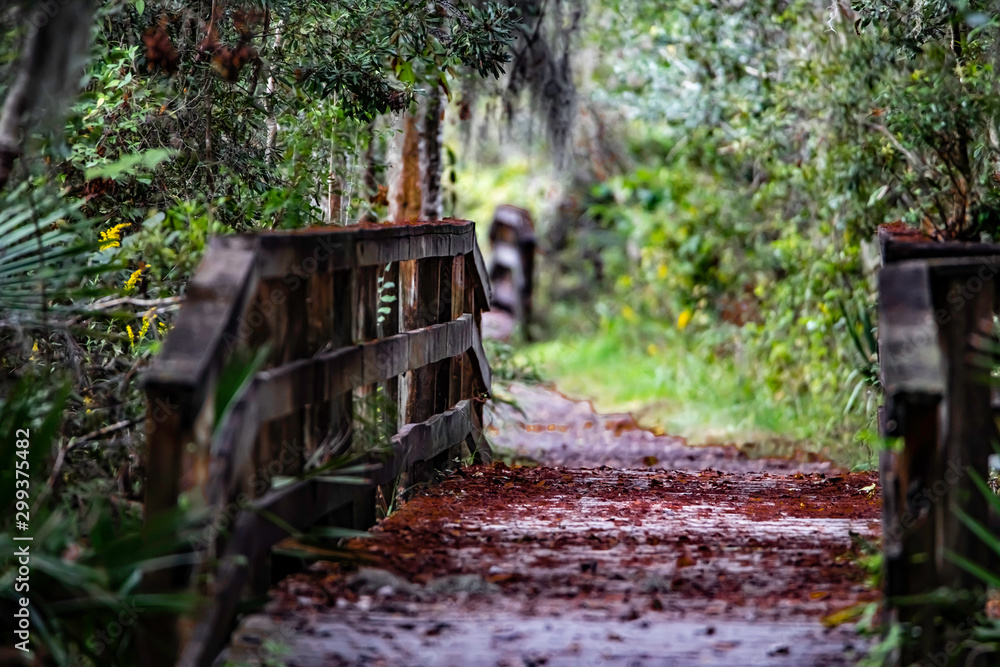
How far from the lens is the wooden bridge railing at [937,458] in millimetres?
3270

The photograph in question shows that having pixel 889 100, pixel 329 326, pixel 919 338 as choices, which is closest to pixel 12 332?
pixel 329 326

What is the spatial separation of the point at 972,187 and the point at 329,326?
4.14m

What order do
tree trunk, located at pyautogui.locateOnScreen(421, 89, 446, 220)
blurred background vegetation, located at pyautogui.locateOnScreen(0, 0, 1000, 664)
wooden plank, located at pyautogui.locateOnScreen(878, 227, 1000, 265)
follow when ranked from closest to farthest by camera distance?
wooden plank, located at pyautogui.locateOnScreen(878, 227, 1000, 265)
blurred background vegetation, located at pyautogui.locateOnScreen(0, 0, 1000, 664)
tree trunk, located at pyautogui.locateOnScreen(421, 89, 446, 220)

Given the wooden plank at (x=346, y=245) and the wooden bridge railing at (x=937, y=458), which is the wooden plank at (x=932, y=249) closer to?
the wooden bridge railing at (x=937, y=458)

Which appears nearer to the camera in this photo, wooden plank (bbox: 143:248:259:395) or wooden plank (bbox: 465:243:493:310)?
wooden plank (bbox: 143:248:259:395)

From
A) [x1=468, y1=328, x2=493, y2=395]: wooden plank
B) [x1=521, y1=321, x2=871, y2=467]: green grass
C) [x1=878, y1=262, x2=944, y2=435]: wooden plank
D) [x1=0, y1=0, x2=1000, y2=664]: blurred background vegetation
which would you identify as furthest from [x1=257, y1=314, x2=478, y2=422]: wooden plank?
[x1=521, y1=321, x2=871, y2=467]: green grass

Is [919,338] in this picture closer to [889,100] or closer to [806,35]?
[889,100]

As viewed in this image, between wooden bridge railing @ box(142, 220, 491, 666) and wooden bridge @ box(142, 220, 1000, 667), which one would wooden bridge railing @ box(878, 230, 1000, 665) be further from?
wooden bridge railing @ box(142, 220, 491, 666)

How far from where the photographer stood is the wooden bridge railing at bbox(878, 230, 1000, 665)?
10.7 feet

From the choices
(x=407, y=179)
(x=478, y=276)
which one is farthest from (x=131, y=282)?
(x=407, y=179)

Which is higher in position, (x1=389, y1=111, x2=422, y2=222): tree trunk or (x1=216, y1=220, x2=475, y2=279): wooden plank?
(x1=389, y1=111, x2=422, y2=222): tree trunk

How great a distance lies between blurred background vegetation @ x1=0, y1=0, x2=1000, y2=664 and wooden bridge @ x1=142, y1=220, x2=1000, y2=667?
0.39 meters

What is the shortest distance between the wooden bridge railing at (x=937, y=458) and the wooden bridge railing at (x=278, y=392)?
184 cm

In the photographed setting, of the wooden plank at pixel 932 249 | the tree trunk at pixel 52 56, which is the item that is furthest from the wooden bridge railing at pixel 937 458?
the tree trunk at pixel 52 56
